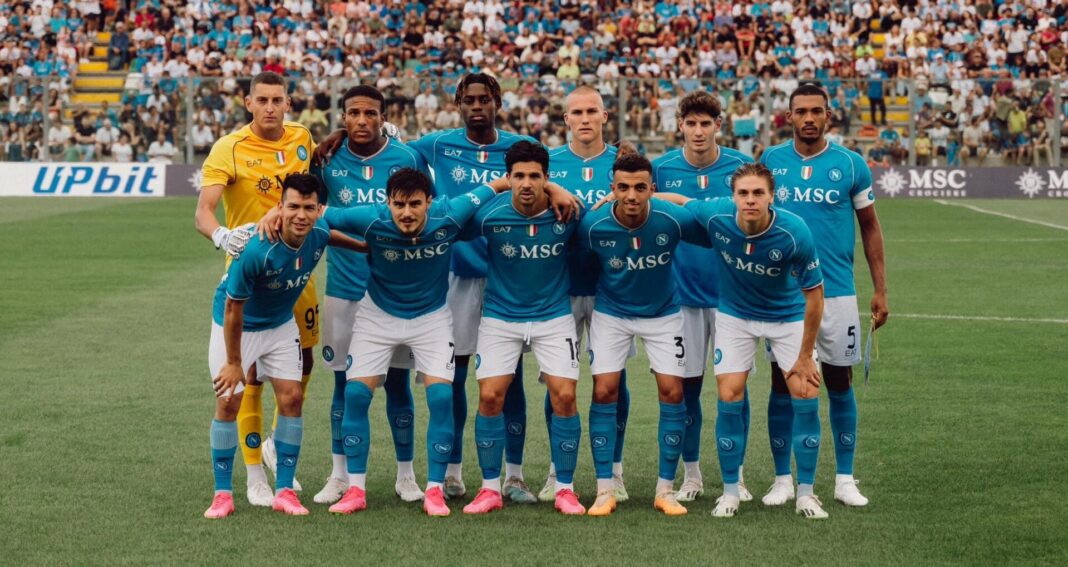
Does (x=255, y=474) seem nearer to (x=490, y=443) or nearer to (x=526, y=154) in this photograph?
(x=490, y=443)

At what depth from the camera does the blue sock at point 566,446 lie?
7.50 metres

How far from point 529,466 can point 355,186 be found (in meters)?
1.99

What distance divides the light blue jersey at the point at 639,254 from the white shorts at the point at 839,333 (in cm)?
73

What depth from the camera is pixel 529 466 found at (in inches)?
336

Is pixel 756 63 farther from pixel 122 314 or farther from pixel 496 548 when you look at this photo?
pixel 496 548

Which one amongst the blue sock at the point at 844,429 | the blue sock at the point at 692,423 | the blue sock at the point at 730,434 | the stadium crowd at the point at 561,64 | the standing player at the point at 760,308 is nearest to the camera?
the standing player at the point at 760,308

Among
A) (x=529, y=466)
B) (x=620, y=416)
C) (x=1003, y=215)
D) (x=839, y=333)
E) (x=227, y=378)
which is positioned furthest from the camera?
(x=1003, y=215)

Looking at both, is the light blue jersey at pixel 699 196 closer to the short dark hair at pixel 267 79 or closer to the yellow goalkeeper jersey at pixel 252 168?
the yellow goalkeeper jersey at pixel 252 168

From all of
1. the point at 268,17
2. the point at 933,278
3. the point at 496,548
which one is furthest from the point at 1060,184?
the point at 496,548

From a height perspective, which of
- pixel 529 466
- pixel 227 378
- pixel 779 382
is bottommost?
pixel 529 466

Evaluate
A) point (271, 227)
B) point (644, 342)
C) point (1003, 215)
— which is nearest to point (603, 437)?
point (644, 342)

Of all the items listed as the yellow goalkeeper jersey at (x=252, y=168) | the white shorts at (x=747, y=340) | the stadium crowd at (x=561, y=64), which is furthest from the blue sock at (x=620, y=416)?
the stadium crowd at (x=561, y=64)

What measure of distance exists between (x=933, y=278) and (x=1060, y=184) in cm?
1539

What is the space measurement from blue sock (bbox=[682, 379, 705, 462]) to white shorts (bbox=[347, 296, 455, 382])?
4.55 ft
